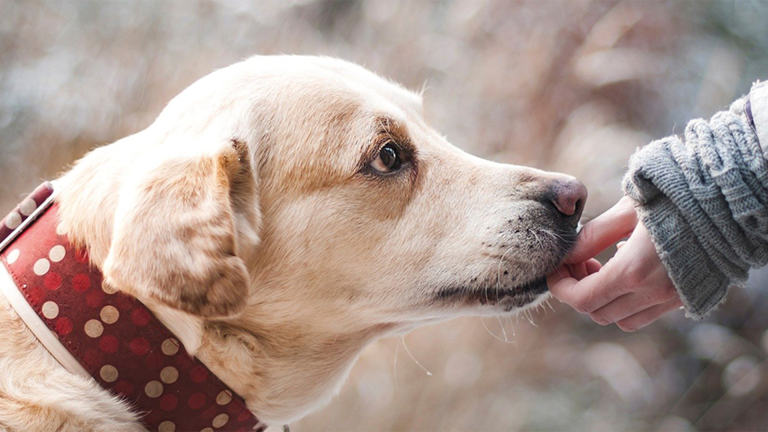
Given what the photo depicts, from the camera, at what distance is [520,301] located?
1884mm

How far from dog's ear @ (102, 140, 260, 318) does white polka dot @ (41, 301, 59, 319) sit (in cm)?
17

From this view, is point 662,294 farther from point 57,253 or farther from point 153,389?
point 57,253

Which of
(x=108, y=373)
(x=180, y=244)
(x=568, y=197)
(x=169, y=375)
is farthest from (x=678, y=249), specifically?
(x=108, y=373)

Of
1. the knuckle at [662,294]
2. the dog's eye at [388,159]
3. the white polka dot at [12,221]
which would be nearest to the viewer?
the knuckle at [662,294]

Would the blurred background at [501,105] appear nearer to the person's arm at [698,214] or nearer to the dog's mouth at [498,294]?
the dog's mouth at [498,294]

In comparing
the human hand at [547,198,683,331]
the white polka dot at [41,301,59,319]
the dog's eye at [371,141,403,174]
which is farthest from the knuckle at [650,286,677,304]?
the white polka dot at [41,301,59,319]

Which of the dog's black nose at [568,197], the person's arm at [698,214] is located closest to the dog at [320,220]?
the dog's black nose at [568,197]

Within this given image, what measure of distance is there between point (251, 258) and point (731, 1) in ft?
13.1

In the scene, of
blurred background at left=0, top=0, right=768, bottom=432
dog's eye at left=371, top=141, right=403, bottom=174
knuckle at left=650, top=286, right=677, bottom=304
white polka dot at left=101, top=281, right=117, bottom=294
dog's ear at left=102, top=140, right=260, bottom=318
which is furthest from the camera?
blurred background at left=0, top=0, right=768, bottom=432

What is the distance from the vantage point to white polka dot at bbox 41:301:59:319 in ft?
5.08

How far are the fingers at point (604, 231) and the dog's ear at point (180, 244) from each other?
98cm

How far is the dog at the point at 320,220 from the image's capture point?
1.73 m

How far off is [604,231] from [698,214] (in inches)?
12.9

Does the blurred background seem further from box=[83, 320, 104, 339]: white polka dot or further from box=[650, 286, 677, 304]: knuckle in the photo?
box=[83, 320, 104, 339]: white polka dot
